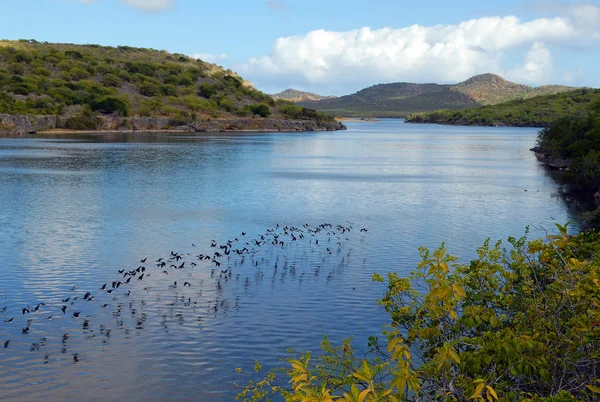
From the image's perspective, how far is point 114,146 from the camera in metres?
116

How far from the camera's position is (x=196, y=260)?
32.4 metres

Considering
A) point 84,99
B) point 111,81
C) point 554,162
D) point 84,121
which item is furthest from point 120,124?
point 554,162

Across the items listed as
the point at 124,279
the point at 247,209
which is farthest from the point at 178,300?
the point at 247,209

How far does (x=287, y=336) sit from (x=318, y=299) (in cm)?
453

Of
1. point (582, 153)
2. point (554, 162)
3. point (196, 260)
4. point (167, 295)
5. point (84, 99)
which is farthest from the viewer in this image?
point (84, 99)

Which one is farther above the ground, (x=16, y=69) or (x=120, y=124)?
(x=16, y=69)

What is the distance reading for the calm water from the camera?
19859mm

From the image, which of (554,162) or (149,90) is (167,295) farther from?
(149,90)

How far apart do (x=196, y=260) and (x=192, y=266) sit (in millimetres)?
1339

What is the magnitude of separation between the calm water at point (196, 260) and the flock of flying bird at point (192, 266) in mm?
141

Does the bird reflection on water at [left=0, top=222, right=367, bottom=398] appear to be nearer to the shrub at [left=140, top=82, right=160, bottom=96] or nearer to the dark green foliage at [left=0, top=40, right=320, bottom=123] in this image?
the dark green foliage at [left=0, top=40, right=320, bottom=123]

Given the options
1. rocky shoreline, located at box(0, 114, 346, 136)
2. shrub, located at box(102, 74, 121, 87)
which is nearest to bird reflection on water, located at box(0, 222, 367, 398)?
rocky shoreline, located at box(0, 114, 346, 136)

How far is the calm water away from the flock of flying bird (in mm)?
141

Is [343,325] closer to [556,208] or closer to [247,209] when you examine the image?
[247,209]
